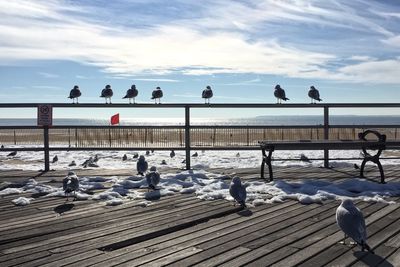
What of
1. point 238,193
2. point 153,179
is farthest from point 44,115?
point 238,193

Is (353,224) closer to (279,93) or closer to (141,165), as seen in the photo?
(141,165)

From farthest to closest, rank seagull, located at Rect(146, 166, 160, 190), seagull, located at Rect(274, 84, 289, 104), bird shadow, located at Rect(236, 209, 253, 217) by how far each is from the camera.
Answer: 1. seagull, located at Rect(274, 84, 289, 104)
2. seagull, located at Rect(146, 166, 160, 190)
3. bird shadow, located at Rect(236, 209, 253, 217)

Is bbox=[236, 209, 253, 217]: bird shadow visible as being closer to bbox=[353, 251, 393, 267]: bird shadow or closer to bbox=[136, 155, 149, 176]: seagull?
bbox=[353, 251, 393, 267]: bird shadow

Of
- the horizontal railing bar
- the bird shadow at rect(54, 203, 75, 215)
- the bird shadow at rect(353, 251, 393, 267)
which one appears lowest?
the bird shadow at rect(353, 251, 393, 267)

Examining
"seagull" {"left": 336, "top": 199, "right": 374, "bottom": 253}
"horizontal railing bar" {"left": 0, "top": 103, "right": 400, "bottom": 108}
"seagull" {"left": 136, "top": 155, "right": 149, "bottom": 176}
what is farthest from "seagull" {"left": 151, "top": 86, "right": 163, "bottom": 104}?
"seagull" {"left": 336, "top": 199, "right": 374, "bottom": 253}

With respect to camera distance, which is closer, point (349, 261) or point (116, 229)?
point (349, 261)

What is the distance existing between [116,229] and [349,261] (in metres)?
2.22

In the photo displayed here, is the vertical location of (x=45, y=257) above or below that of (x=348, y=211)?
below

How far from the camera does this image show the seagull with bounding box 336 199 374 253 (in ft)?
12.2

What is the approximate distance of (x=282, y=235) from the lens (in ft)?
14.1

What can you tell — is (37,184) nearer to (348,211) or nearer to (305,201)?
(305,201)

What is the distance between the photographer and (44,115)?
29.9 ft

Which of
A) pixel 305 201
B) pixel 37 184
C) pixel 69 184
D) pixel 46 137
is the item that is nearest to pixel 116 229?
pixel 69 184

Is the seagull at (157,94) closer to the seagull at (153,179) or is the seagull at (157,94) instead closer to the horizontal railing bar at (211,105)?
the horizontal railing bar at (211,105)
